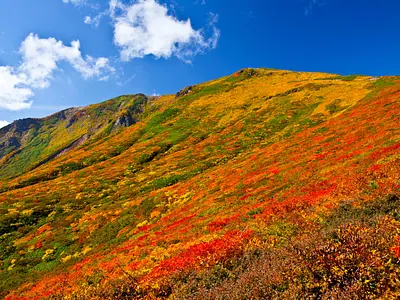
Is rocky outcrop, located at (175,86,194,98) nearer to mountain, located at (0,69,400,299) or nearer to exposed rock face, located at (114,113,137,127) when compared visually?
exposed rock face, located at (114,113,137,127)

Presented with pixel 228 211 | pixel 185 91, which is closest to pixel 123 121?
pixel 185 91

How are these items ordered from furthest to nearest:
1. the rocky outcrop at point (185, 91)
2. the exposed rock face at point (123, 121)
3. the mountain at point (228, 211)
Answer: the exposed rock face at point (123, 121)
the rocky outcrop at point (185, 91)
the mountain at point (228, 211)

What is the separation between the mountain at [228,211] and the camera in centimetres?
938

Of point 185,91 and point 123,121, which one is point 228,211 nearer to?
point 185,91

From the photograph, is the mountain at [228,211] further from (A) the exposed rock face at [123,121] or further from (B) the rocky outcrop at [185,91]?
(A) the exposed rock face at [123,121]

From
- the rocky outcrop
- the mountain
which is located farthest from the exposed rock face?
the mountain

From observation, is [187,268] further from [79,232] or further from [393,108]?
[393,108]

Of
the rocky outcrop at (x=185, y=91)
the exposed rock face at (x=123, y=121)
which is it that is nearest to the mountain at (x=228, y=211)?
the rocky outcrop at (x=185, y=91)

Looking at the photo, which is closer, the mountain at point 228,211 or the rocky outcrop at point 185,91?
the mountain at point 228,211

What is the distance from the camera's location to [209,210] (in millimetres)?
31469

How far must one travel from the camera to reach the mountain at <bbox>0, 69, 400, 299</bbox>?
9.38 metres

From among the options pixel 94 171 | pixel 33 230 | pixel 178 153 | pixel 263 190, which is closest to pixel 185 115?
pixel 178 153

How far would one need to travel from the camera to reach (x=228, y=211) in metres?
28.2

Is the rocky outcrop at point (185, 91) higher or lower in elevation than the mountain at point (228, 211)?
higher
